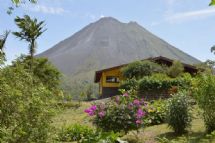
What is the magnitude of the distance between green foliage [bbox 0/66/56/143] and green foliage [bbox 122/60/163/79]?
33.6m

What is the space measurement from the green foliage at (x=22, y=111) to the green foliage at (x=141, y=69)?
110ft

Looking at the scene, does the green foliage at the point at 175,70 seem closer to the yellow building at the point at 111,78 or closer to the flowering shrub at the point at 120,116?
the yellow building at the point at 111,78

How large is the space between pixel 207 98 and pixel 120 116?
2.57m

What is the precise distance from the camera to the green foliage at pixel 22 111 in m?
7.73

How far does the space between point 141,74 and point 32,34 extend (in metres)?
11.9

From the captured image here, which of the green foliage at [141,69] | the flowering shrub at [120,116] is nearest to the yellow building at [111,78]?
the green foliage at [141,69]

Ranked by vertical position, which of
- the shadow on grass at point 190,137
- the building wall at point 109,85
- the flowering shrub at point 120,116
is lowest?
the shadow on grass at point 190,137

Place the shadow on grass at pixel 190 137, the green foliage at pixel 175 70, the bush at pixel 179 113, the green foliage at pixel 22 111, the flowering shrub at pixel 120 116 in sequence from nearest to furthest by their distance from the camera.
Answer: the green foliage at pixel 22 111
the shadow on grass at pixel 190 137
the flowering shrub at pixel 120 116
the bush at pixel 179 113
the green foliage at pixel 175 70

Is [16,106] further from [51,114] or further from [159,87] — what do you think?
[159,87]

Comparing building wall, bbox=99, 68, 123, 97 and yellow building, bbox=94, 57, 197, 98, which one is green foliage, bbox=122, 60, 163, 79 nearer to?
yellow building, bbox=94, 57, 197, 98

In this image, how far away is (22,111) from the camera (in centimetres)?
789

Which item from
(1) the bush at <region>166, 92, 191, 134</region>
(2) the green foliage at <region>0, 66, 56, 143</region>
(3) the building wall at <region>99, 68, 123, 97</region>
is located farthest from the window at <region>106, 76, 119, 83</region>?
(2) the green foliage at <region>0, 66, 56, 143</region>

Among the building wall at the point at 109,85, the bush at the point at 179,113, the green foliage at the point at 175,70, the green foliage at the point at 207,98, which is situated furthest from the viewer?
the building wall at the point at 109,85

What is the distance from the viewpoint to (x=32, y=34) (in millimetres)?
45125
